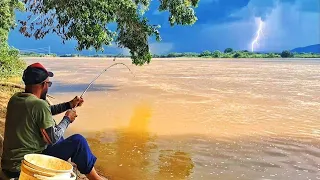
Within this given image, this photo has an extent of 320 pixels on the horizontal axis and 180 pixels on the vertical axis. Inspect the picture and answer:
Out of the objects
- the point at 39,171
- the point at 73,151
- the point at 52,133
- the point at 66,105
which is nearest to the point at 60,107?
the point at 66,105

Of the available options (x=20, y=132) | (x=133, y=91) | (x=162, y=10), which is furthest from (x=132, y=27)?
(x=133, y=91)

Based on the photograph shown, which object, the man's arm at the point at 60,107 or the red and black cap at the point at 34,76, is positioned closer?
the red and black cap at the point at 34,76

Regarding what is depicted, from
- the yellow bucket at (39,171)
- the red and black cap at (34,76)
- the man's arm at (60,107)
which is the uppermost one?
the red and black cap at (34,76)

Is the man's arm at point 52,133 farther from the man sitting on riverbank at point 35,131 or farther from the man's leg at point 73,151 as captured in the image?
the man's leg at point 73,151

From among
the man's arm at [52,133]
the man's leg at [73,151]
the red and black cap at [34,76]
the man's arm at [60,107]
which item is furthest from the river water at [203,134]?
the red and black cap at [34,76]

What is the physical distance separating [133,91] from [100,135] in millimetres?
9586

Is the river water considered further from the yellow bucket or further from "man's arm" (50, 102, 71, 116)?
the yellow bucket

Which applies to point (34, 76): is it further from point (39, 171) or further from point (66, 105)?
point (39, 171)

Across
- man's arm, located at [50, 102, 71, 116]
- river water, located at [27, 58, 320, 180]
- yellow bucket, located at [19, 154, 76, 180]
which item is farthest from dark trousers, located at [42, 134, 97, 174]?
river water, located at [27, 58, 320, 180]

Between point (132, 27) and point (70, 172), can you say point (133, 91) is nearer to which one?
point (132, 27)

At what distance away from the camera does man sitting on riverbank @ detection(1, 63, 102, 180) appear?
319 cm

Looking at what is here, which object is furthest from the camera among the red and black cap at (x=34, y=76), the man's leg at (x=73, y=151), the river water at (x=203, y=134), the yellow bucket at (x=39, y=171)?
the river water at (x=203, y=134)

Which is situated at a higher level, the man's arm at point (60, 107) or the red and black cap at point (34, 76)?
the red and black cap at point (34, 76)

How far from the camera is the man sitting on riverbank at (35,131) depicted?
319 centimetres
